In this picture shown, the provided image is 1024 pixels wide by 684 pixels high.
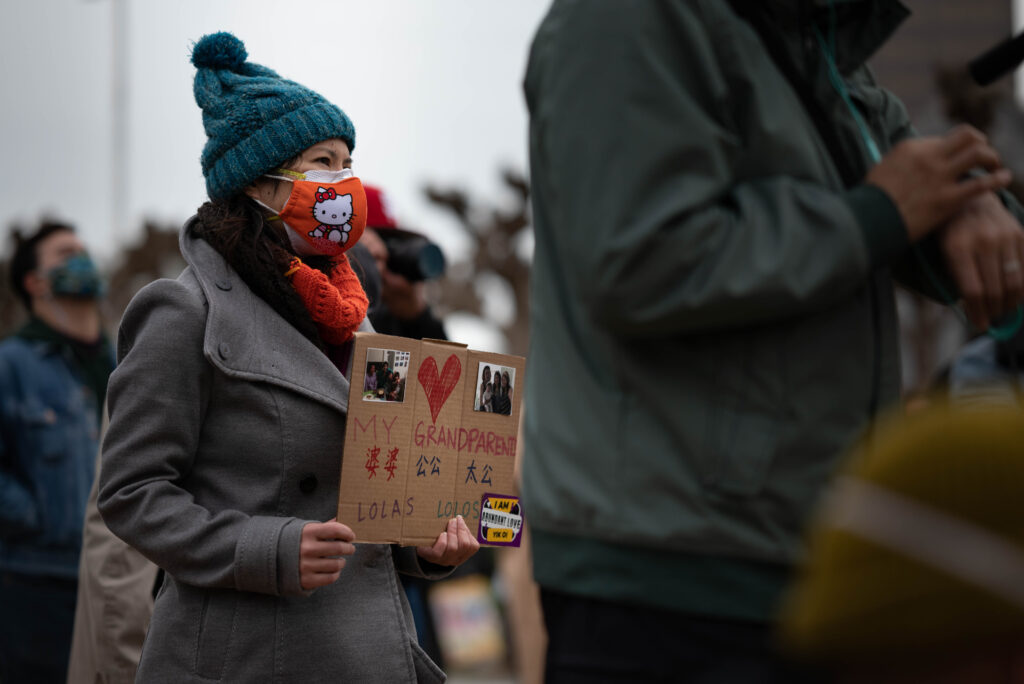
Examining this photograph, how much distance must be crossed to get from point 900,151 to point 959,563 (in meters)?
0.78

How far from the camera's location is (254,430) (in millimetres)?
2252

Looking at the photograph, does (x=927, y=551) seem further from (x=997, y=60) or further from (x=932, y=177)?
(x=997, y=60)

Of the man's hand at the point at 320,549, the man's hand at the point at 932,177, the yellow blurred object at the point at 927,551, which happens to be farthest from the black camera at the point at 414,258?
the yellow blurred object at the point at 927,551

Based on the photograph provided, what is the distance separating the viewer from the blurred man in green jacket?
4.73ft

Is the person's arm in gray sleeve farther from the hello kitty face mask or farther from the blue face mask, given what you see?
the blue face mask

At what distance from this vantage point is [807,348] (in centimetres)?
149

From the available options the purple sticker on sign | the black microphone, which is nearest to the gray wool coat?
the purple sticker on sign

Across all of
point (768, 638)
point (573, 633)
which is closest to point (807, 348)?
point (768, 638)

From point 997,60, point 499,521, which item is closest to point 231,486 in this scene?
point 499,521

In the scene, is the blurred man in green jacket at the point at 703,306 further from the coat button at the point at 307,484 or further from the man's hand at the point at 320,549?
the coat button at the point at 307,484

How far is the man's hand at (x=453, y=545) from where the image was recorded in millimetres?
2299

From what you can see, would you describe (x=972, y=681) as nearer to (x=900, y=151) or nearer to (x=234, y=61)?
(x=900, y=151)

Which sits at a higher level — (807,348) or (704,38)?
(704,38)

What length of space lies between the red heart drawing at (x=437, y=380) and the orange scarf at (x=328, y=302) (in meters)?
0.29
